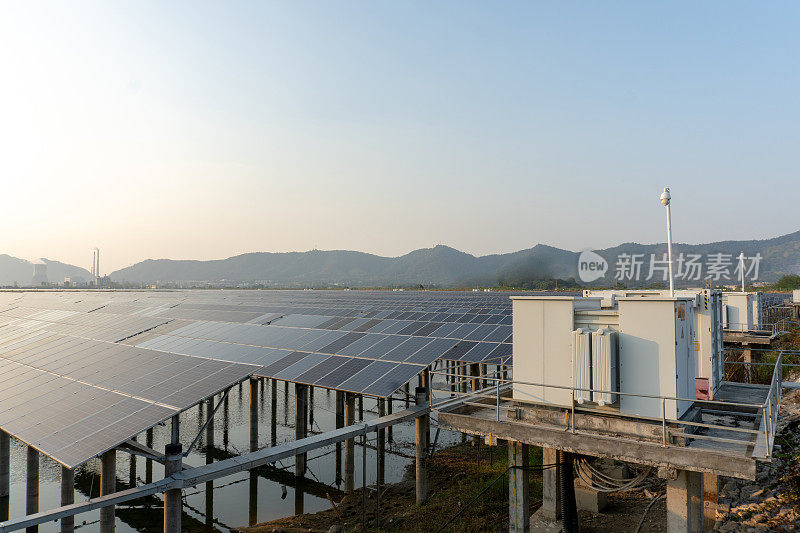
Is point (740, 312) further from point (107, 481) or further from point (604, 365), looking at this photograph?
point (107, 481)

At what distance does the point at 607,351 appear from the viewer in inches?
454

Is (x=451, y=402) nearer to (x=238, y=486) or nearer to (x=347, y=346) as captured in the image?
(x=347, y=346)


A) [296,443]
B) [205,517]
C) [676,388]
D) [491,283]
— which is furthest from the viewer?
[491,283]

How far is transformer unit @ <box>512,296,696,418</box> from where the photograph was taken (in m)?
11.2

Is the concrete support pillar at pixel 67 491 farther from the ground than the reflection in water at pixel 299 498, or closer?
farther from the ground

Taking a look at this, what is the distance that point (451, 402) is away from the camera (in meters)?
15.2

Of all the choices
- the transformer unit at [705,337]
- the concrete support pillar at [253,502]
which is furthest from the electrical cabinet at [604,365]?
the concrete support pillar at [253,502]

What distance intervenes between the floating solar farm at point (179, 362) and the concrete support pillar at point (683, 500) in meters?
9.31

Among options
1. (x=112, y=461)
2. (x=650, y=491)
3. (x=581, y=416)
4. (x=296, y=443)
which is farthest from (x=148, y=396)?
(x=650, y=491)

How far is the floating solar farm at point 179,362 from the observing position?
46.2ft

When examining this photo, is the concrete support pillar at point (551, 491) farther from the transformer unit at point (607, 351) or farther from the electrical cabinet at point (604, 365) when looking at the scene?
the electrical cabinet at point (604, 365)

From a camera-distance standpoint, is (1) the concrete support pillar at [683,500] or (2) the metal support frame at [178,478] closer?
(2) the metal support frame at [178,478]

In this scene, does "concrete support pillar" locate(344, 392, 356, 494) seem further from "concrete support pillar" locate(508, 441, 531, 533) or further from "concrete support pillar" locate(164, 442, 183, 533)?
"concrete support pillar" locate(164, 442, 183, 533)

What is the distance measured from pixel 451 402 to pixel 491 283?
164837 millimetres
